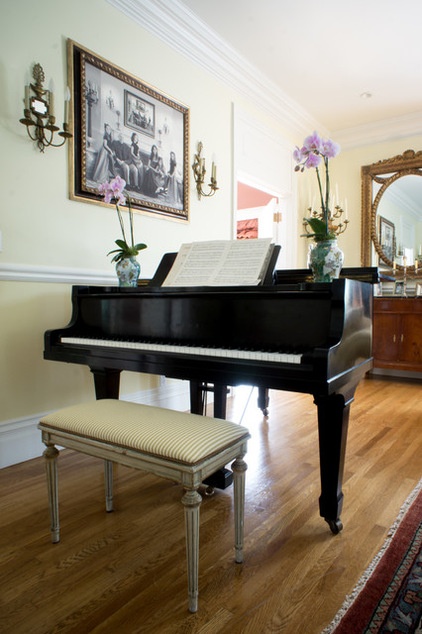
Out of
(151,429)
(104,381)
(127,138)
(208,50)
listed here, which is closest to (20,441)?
(104,381)

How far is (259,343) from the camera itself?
157cm

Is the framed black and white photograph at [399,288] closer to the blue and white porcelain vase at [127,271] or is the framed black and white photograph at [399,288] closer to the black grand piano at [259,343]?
the black grand piano at [259,343]

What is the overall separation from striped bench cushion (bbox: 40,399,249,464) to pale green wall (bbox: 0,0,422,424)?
1003mm

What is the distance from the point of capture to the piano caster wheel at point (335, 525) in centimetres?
155

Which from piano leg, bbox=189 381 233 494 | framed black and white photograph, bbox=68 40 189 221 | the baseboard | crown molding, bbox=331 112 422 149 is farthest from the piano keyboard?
crown molding, bbox=331 112 422 149

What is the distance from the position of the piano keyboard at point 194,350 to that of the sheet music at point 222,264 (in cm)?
34

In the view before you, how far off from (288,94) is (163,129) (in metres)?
2.00

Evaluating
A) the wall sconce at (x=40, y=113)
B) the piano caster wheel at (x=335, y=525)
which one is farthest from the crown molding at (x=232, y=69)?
the piano caster wheel at (x=335, y=525)

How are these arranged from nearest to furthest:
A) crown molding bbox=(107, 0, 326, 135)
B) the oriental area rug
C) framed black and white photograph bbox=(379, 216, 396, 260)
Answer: the oriental area rug, crown molding bbox=(107, 0, 326, 135), framed black and white photograph bbox=(379, 216, 396, 260)

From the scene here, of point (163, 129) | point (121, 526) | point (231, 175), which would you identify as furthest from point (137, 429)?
point (231, 175)

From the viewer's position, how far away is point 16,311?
7.46ft

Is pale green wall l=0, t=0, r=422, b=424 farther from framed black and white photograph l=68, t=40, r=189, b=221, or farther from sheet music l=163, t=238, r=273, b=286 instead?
sheet music l=163, t=238, r=273, b=286

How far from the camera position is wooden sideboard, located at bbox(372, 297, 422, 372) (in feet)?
13.9

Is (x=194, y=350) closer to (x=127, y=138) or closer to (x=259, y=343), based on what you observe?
(x=259, y=343)
